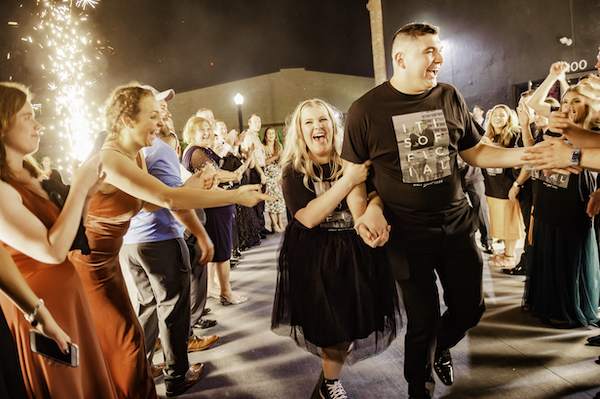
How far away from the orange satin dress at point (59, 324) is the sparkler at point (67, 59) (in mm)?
4160

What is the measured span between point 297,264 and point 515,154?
4.38 ft

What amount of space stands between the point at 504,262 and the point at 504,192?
0.83 metres

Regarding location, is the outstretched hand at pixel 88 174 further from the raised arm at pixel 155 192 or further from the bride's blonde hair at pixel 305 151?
the bride's blonde hair at pixel 305 151

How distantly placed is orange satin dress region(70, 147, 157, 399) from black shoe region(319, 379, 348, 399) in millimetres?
989

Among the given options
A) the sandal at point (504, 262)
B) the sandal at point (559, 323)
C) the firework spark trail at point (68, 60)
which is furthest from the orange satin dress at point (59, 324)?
the firework spark trail at point (68, 60)

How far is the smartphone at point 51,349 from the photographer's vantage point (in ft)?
4.22

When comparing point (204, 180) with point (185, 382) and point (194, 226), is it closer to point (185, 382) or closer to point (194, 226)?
point (194, 226)

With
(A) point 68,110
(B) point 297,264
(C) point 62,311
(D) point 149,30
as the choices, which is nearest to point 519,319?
(B) point 297,264

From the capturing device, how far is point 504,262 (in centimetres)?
429

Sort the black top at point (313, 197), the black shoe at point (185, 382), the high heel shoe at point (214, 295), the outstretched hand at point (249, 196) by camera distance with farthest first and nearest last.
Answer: the high heel shoe at point (214, 295) → the black shoe at point (185, 382) → the black top at point (313, 197) → the outstretched hand at point (249, 196)

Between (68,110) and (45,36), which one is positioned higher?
(45,36)

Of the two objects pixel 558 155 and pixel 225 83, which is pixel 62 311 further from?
pixel 225 83

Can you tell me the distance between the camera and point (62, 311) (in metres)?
1.43

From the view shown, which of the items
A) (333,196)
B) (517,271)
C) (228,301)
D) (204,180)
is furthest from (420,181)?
(517,271)
